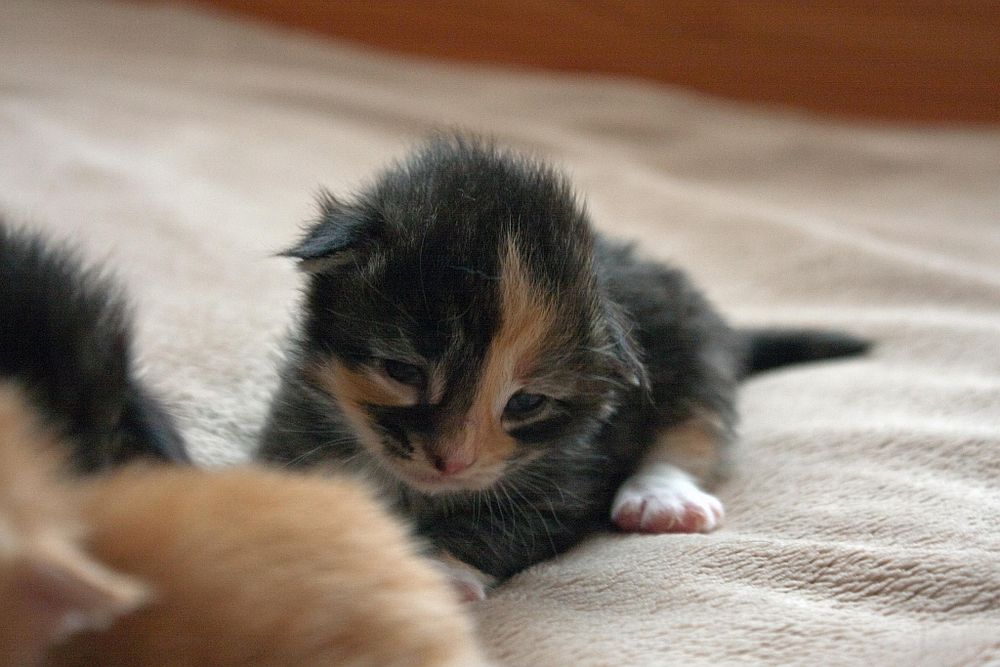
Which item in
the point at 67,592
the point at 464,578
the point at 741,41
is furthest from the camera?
the point at 741,41

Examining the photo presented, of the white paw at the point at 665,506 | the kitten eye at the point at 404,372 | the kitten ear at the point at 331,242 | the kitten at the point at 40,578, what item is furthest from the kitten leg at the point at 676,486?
the kitten at the point at 40,578

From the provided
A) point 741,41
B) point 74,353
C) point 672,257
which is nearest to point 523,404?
point 74,353

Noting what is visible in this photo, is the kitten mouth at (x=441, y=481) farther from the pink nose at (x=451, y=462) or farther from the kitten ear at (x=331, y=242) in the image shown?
the kitten ear at (x=331, y=242)

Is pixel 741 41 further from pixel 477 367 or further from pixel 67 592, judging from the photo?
pixel 67 592

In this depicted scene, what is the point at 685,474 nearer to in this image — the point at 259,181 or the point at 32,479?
the point at 32,479

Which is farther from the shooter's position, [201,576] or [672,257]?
[672,257]

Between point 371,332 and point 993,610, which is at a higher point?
point 371,332

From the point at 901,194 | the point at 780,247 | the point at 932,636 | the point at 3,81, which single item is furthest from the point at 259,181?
the point at 932,636
